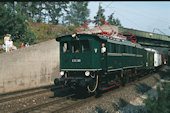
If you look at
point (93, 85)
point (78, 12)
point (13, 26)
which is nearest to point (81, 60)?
point (93, 85)

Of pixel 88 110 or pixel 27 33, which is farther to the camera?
pixel 27 33

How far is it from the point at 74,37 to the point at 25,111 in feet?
16.3

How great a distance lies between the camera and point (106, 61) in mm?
10602

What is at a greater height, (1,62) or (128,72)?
(1,62)

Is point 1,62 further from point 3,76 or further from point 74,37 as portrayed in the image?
point 74,37

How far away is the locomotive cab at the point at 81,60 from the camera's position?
10055 millimetres

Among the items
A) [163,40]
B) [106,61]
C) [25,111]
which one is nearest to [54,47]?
[106,61]

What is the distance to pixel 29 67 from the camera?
14.9 meters

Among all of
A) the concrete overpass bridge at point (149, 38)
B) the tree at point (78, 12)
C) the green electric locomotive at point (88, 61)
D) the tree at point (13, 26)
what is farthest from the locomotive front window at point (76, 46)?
the tree at point (78, 12)

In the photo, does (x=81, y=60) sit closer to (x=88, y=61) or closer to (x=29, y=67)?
(x=88, y=61)

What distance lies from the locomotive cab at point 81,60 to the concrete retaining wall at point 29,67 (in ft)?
16.0

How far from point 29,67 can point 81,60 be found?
644 centimetres

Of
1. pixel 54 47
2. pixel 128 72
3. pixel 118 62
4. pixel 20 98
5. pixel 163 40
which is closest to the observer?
pixel 20 98

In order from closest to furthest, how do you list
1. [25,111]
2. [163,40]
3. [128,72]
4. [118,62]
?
[25,111]
[118,62]
[128,72]
[163,40]
